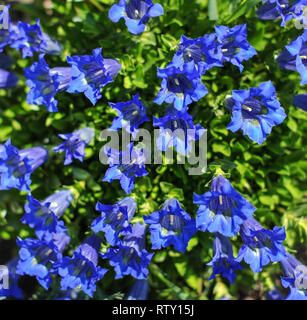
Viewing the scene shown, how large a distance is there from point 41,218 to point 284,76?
2.67m

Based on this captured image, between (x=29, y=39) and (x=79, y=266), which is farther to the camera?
(x=29, y=39)

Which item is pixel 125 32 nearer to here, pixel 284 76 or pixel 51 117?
pixel 51 117

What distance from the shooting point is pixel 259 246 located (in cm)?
287

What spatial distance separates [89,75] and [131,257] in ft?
5.14

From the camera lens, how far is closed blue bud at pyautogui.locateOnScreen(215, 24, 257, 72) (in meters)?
2.75

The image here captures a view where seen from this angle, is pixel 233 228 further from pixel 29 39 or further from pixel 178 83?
pixel 29 39

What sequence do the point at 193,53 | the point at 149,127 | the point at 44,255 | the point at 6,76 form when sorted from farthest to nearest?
1. the point at 6,76
2. the point at 149,127
3. the point at 44,255
4. the point at 193,53

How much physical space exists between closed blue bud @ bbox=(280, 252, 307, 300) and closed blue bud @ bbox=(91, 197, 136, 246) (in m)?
1.40

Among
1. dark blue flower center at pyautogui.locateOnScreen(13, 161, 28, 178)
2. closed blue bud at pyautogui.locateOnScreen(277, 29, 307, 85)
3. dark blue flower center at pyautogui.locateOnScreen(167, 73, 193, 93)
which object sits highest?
closed blue bud at pyautogui.locateOnScreen(277, 29, 307, 85)

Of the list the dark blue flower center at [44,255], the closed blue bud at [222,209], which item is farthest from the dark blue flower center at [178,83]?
the dark blue flower center at [44,255]

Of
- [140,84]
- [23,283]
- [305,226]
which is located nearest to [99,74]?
[140,84]

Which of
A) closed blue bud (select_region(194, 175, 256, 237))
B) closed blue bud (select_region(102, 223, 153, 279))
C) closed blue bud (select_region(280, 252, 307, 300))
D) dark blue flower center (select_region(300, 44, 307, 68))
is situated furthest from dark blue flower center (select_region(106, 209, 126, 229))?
dark blue flower center (select_region(300, 44, 307, 68))

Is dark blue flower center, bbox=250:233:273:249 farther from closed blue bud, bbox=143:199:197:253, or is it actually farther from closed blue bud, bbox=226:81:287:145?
closed blue bud, bbox=226:81:287:145

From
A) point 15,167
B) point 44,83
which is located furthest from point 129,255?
point 44,83
